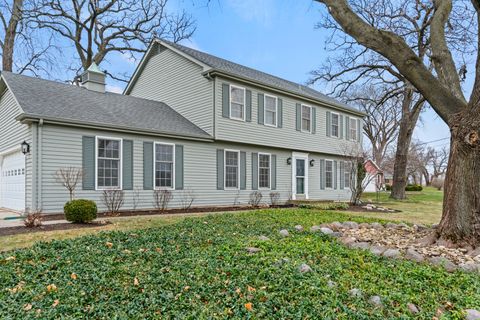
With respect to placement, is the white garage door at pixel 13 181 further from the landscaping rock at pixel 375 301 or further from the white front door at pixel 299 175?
the white front door at pixel 299 175

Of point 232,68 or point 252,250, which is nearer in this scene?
point 252,250

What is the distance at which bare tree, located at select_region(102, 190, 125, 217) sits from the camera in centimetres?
977

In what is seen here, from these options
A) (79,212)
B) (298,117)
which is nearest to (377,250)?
(79,212)

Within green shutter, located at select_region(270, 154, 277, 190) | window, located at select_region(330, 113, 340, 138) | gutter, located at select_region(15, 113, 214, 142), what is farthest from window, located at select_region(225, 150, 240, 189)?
window, located at select_region(330, 113, 340, 138)

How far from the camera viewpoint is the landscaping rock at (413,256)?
4.70m

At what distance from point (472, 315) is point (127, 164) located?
950 centimetres

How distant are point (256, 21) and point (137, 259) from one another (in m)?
11.0

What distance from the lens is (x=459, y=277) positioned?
4016mm

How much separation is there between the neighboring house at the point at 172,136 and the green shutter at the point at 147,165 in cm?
3

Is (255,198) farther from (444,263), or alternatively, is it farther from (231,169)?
(444,263)

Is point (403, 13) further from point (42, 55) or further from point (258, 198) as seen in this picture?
point (42, 55)

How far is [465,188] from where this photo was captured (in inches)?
213

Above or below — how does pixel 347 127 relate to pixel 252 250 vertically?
above

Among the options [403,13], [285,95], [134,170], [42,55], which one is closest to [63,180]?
[134,170]
